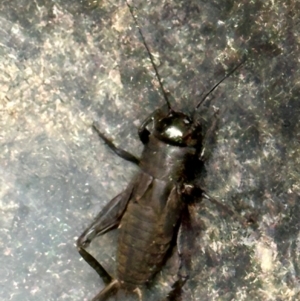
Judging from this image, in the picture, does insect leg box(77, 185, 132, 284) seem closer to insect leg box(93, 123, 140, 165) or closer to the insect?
the insect

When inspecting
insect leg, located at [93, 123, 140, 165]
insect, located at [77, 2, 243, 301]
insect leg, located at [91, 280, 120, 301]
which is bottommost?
insect leg, located at [91, 280, 120, 301]

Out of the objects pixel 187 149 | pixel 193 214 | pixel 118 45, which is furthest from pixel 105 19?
pixel 193 214

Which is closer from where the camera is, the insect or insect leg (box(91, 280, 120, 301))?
the insect

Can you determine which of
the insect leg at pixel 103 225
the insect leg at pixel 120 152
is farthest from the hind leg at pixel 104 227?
the insect leg at pixel 120 152

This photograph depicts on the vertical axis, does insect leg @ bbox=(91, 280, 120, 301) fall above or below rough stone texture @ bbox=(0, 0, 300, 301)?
below

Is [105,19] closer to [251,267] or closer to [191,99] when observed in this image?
[191,99]

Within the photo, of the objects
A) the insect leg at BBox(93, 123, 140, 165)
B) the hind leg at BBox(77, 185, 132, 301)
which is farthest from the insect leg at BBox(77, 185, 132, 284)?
the insect leg at BBox(93, 123, 140, 165)

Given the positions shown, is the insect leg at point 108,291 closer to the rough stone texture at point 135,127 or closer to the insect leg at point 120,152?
the rough stone texture at point 135,127
